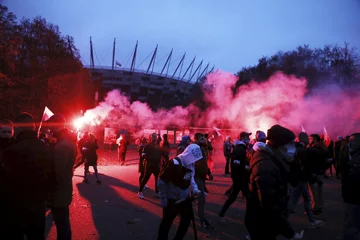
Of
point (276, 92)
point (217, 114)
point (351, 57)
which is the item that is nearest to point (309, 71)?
point (351, 57)

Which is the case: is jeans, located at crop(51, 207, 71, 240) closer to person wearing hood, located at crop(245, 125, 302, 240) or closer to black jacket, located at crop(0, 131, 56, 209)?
black jacket, located at crop(0, 131, 56, 209)

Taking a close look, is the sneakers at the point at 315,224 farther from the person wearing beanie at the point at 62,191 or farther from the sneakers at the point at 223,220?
the person wearing beanie at the point at 62,191

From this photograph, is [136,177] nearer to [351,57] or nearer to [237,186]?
[237,186]

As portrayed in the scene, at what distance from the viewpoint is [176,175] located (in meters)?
3.96

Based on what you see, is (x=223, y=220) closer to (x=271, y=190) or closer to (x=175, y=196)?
(x=175, y=196)

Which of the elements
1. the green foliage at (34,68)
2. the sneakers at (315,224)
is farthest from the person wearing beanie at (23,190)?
the green foliage at (34,68)

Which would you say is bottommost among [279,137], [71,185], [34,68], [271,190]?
[71,185]

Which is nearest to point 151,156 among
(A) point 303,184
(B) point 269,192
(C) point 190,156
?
(A) point 303,184

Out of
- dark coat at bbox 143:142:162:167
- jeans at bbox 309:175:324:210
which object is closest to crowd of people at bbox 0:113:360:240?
jeans at bbox 309:175:324:210

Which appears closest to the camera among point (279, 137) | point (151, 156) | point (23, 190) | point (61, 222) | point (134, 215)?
point (23, 190)

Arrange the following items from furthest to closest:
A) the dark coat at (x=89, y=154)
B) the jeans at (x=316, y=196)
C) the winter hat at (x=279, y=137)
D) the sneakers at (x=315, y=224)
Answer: the dark coat at (x=89, y=154) < the jeans at (x=316, y=196) < the sneakers at (x=315, y=224) < the winter hat at (x=279, y=137)

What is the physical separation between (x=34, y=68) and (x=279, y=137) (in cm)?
2070

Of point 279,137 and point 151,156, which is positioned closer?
point 279,137

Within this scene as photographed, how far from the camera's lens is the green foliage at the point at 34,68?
17.4 meters
